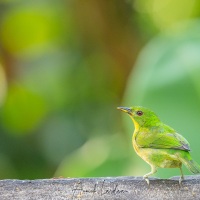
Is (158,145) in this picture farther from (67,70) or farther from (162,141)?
(67,70)

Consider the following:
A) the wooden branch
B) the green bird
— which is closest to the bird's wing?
the green bird

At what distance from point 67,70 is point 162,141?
352 centimetres

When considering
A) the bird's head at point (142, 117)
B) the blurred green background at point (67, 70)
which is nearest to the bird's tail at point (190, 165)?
the bird's head at point (142, 117)

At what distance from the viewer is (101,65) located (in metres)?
5.69

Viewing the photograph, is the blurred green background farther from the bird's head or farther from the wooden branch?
the wooden branch

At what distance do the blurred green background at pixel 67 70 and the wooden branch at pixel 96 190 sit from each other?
7.89 ft

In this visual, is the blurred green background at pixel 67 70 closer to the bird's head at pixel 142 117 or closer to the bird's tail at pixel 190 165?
the bird's head at pixel 142 117

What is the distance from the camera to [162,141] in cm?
246

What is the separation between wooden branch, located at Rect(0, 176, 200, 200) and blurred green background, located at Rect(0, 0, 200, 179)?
2404 millimetres

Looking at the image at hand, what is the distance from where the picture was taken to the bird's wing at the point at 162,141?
2.42 meters

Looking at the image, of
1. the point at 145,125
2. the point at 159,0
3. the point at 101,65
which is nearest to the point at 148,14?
the point at 159,0

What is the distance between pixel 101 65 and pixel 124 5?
1.72 ft

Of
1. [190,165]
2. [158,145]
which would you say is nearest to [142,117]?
[158,145]

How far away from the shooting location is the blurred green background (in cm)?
539
